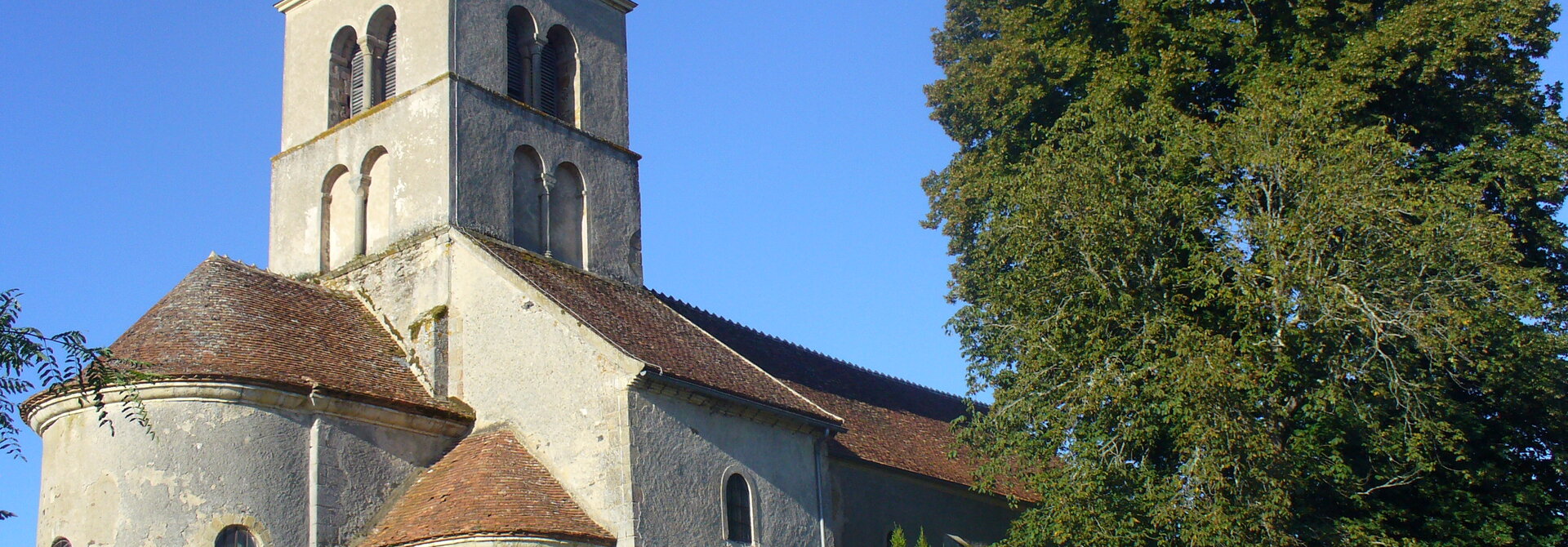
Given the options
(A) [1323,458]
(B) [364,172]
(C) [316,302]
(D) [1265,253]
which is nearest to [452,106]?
(B) [364,172]

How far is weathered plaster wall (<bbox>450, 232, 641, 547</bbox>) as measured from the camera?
19938 mm

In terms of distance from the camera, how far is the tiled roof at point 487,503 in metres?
18.7

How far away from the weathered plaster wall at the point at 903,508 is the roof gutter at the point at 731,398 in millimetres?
1218

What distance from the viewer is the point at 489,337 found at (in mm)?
21891

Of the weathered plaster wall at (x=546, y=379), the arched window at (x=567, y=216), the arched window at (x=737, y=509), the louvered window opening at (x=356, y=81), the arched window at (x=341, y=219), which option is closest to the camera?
the weathered plaster wall at (x=546, y=379)

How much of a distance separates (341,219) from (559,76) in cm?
490

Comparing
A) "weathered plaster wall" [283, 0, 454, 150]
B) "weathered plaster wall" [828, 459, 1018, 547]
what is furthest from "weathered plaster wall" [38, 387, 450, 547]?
"weathered plaster wall" [828, 459, 1018, 547]

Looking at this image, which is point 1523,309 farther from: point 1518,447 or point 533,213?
point 533,213

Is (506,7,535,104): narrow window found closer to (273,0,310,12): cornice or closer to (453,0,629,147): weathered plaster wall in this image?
(453,0,629,147): weathered plaster wall

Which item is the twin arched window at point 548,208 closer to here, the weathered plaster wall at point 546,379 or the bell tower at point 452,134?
the bell tower at point 452,134

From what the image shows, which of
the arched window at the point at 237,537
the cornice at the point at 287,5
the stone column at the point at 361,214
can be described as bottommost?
the arched window at the point at 237,537


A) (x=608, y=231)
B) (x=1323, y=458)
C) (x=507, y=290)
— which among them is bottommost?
(x=1323, y=458)

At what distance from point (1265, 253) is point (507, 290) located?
10823 mm

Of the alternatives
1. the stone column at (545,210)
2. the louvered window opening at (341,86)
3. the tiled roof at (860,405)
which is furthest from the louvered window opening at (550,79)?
the tiled roof at (860,405)
